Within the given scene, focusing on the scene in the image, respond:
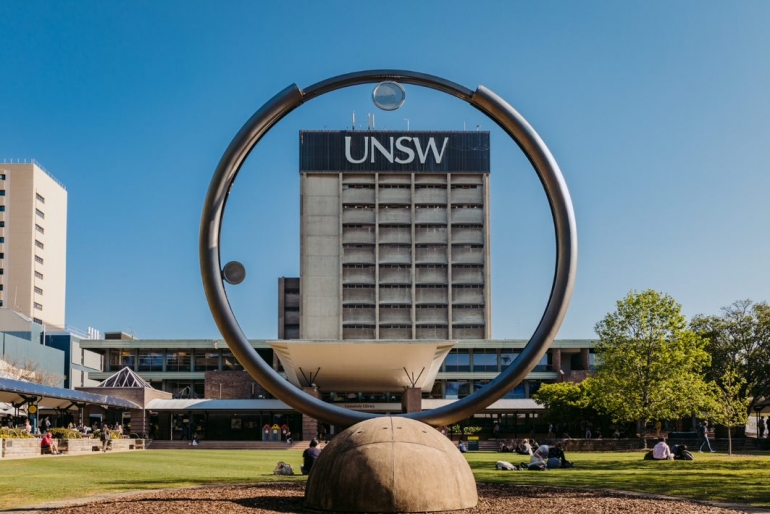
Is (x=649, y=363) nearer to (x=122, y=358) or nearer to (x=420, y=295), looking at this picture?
(x=420, y=295)

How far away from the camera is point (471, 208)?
114m

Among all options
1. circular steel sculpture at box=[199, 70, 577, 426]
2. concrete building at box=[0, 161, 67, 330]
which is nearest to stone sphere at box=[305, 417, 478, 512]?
circular steel sculpture at box=[199, 70, 577, 426]

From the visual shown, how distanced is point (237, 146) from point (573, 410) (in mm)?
50928

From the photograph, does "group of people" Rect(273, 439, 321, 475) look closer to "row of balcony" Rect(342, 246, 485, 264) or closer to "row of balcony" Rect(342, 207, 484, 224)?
"row of balcony" Rect(342, 246, 485, 264)

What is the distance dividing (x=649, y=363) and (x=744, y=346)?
85.5 ft

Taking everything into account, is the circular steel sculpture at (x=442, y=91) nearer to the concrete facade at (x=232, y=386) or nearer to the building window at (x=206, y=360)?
the concrete facade at (x=232, y=386)

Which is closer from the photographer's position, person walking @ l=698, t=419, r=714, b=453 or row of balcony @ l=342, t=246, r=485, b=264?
person walking @ l=698, t=419, r=714, b=453

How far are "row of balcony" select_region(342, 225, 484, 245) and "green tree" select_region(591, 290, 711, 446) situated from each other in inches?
2540

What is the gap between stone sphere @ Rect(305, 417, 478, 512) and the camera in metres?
13.6

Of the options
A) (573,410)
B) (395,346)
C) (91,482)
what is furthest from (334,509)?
(573,410)

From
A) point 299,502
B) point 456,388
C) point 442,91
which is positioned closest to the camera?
point 299,502

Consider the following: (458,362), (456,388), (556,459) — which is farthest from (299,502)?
(456,388)

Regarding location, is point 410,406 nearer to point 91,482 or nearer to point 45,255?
point 91,482

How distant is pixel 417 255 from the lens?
4498 inches
